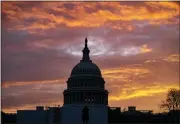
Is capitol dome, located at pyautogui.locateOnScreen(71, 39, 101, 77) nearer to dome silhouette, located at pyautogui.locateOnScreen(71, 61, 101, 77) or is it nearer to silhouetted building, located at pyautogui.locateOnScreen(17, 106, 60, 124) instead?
dome silhouette, located at pyautogui.locateOnScreen(71, 61, 101, 77)

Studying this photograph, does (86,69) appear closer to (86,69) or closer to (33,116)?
(86,69)

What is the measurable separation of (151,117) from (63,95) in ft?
73.2

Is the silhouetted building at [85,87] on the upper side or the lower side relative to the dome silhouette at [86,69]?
lower

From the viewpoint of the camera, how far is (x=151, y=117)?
117 metres

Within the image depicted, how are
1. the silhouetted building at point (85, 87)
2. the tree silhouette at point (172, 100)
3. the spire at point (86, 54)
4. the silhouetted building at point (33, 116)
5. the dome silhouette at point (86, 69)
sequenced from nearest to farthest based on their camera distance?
the tree silhouette at point (172, 100), the silhouetted building at point (33, 116), the silhouetted building at point (85, 87), the dome silhouette at point (86, 69), the spire at point (86, 54)

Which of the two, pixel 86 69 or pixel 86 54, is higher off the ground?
pixel 86 54

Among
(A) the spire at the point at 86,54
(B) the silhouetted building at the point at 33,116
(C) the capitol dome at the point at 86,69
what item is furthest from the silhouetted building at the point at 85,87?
(B) the silhouetted building at the point at 33,116

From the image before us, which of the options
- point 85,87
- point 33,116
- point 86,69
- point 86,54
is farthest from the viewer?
point 86,54

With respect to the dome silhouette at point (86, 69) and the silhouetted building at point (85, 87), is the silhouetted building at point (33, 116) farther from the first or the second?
the dome silhouette at point (86, 69)

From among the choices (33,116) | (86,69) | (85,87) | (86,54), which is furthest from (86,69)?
(33,116)

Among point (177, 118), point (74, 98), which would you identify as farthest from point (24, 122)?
point (177, 118)

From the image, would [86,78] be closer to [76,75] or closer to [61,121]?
[76,75]

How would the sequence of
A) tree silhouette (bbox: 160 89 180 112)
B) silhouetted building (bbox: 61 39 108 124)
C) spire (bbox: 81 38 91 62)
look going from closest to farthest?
tree silhouette (bbox: 160 89 180 112) → silhouetted building (bbox: 61 39 108 124) → spire (bbox: 81 38 91 62)

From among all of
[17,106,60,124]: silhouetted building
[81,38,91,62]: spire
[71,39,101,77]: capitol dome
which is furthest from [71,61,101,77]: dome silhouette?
[17,106,60,124]: silhouetted building
